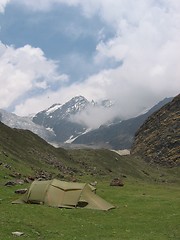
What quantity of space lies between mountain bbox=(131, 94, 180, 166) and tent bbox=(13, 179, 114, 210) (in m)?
122

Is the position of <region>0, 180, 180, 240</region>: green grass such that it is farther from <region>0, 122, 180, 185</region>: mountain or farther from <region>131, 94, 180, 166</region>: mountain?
<region>131, 94, 180, 166</region>: mountain

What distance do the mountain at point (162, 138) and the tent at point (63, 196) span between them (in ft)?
402

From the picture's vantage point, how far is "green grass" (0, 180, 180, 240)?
94.2 ft

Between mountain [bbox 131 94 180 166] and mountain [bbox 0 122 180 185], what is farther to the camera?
mountain [bbox 131 94 180 166]

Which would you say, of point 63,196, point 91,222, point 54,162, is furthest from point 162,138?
Result: point 91,222

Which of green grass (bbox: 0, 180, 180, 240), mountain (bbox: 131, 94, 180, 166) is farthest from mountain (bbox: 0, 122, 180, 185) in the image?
mountain (bbox: 131, 94, 180, 166)

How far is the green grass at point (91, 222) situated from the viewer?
28719mm

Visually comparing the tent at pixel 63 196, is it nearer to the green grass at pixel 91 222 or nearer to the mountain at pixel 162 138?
the green grass at pixel 91 222

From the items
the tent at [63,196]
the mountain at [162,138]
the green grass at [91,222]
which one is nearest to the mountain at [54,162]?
the tent at [63,196]

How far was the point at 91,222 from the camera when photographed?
1336 inches

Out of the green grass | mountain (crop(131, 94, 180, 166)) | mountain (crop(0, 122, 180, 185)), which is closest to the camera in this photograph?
the green grass

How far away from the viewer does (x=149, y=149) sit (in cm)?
17775

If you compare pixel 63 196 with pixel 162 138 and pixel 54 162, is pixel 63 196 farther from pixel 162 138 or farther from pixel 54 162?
pixel 162 138

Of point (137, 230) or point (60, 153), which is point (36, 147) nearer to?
point (60, 153)
